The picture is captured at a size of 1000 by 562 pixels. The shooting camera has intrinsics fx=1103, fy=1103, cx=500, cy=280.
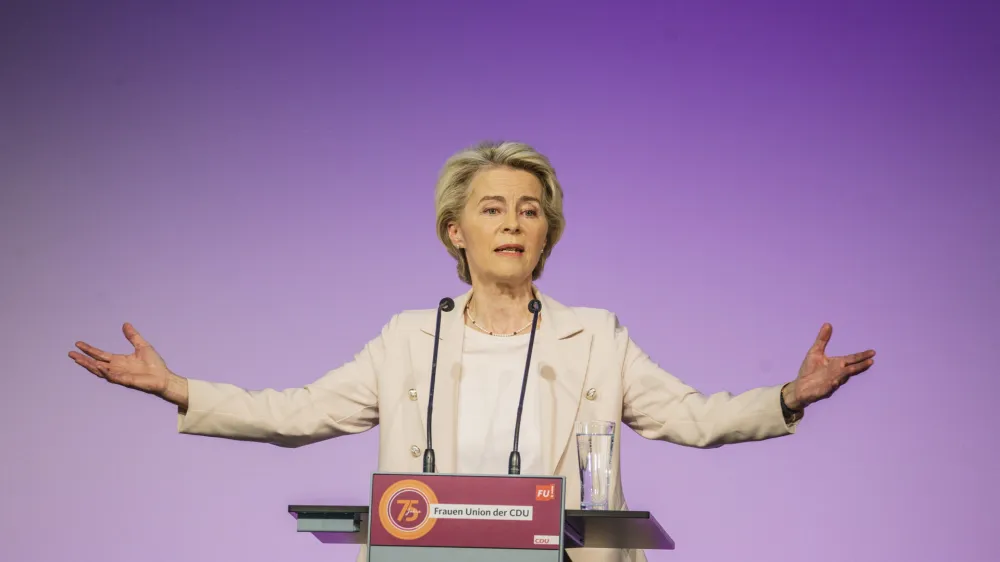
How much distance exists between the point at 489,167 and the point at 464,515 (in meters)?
1.41

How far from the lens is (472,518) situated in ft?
7.22

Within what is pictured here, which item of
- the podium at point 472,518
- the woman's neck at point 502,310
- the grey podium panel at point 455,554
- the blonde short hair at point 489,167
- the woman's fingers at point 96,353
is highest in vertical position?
the blonde short hair at point 489,167

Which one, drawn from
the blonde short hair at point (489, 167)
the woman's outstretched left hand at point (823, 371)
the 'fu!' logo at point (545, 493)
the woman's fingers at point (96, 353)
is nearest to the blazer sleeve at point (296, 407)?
the woman's fingers at point (96, 353)

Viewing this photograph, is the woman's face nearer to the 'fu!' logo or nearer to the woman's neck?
the woman's neck

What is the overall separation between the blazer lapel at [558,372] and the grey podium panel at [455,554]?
0.78 metres

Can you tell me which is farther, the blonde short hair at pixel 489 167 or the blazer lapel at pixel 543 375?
the blonde short hair at pixel 489 167

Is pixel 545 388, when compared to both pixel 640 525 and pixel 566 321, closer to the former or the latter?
pixel 566 321

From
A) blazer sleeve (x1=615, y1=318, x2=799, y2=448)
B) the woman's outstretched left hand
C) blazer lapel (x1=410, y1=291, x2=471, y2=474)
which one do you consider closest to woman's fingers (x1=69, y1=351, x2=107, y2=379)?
blazer lapel (x1=410, y1=291, x2=471, y2=474)

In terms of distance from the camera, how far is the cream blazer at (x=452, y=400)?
9.63 ft

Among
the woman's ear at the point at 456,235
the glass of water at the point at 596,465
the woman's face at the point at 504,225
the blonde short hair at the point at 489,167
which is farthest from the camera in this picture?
the woman's ear at the point at 456,235

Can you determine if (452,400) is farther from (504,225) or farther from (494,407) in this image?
(504,225)

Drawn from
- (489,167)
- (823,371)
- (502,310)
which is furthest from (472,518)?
(489,167)

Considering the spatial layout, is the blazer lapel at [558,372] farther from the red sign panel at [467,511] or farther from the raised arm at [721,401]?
the red sign panel at [467,511]

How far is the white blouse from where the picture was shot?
300cm
